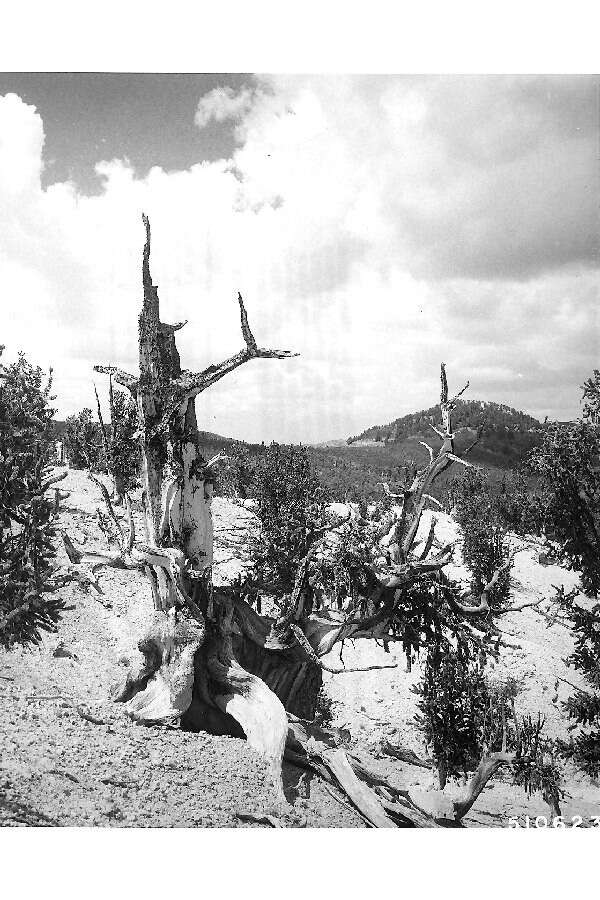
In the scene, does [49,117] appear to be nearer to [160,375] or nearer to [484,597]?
[160,375]

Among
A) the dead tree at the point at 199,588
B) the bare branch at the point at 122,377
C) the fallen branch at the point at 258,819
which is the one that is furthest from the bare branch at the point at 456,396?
the fallen branch at the point at 258,819

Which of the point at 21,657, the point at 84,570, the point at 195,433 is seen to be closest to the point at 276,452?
the point at 195,433

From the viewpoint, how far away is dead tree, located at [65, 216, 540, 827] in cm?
622

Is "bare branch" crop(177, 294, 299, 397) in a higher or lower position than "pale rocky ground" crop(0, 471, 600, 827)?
higher

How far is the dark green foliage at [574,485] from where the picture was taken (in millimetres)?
7863

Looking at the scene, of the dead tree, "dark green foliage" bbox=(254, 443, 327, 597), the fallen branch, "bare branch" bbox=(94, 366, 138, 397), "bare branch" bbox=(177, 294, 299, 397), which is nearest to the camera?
the fallen branch

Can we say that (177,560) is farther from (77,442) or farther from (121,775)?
(77,442)

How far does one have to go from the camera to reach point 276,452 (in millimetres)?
10273

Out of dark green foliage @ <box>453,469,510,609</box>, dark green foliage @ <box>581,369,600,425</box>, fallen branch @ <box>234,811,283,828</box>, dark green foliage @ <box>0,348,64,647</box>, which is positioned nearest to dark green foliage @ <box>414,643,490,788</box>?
dark green foliage @ <box>453,469,510,609</box>

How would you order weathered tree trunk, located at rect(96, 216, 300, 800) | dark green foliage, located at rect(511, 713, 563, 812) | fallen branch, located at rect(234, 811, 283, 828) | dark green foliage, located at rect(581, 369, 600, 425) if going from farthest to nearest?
dark green foliage, located at rect(581, 369, 600, 425) < weathered tree trunk, located at rect(96, 216, 300, 800) < dark green foliage, located at rect(511, 713, 563, 812) < fallen branch, located at rect(234, 811, 283, 828)

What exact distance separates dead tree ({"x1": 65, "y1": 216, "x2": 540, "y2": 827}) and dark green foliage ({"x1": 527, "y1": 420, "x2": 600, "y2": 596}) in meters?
1.94

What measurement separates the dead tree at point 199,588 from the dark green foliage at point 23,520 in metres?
1.29

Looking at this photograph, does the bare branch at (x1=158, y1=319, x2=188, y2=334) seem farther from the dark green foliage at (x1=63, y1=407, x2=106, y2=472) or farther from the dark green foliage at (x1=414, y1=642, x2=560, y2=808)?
the dark green foliage at (x1=63, y1=407, x2=106, y2=472)

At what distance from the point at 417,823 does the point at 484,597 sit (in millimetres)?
2755
